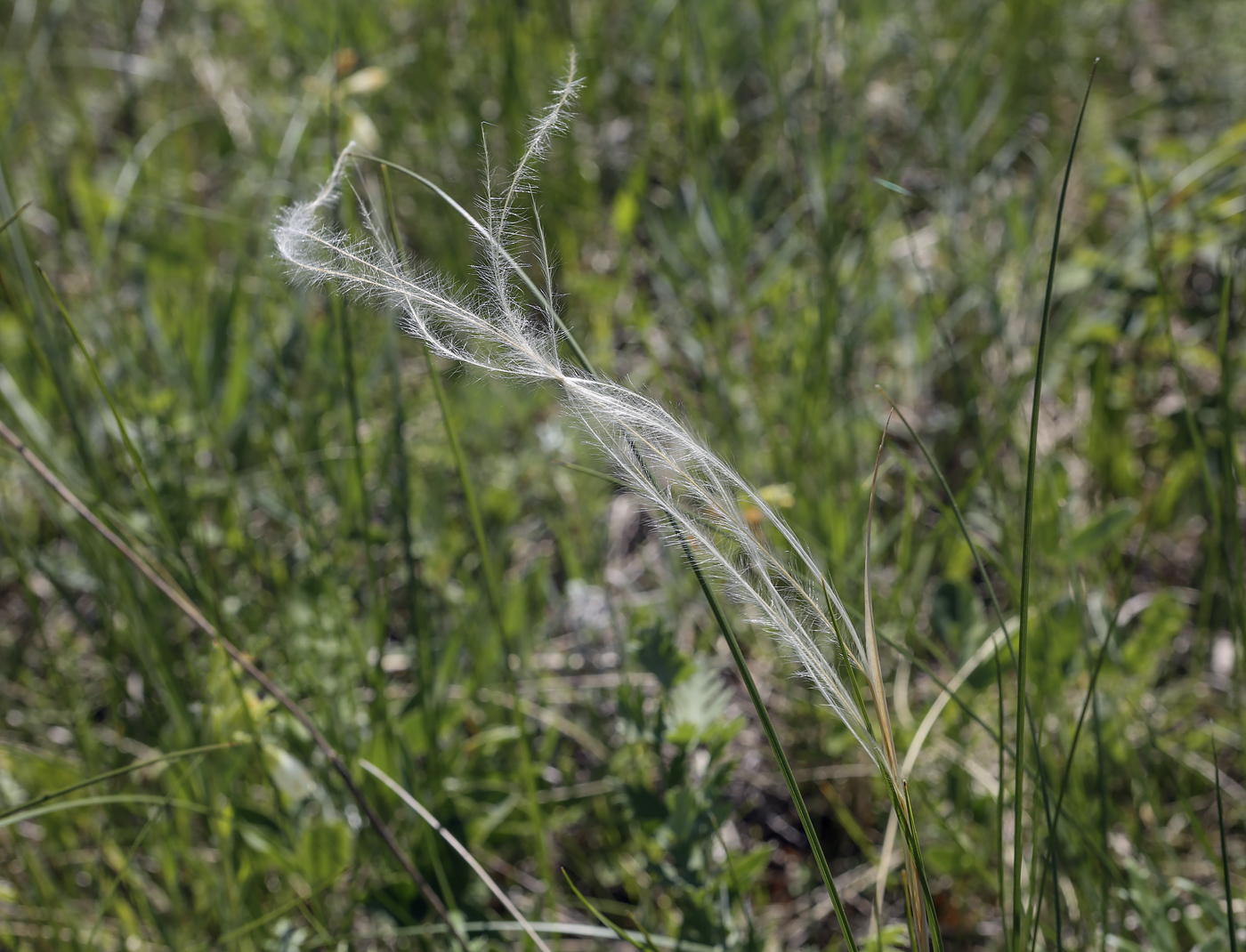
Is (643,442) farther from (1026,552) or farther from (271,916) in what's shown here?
(271,916)

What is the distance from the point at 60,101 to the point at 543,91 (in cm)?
203

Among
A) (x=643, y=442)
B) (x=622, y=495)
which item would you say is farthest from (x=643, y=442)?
(x=622, y=495)

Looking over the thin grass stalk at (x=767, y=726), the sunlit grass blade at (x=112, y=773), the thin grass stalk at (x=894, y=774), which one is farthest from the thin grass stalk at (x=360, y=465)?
the thin grass stalk at (x=894, y=774)

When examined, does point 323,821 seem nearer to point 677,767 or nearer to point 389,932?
point 389,932

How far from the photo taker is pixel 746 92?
3.18m

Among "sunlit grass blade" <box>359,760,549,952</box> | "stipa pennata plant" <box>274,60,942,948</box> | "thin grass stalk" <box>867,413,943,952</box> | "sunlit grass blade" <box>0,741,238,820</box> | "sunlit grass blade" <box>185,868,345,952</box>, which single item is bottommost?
"sunlit grass blade" <box>185,868,345,952</box>

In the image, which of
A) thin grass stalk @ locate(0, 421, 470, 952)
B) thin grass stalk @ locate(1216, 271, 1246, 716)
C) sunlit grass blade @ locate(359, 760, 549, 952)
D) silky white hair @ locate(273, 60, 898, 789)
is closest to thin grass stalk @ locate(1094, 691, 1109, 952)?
thin grass stalk @ locate(1216, 271, 1246, 716)

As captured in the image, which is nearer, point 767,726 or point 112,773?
point 767,726

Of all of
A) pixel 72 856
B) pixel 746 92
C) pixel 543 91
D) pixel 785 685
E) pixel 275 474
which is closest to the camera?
pixel 72 856

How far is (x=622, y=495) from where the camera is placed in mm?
2205

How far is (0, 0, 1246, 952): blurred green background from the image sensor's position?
142 centimetres

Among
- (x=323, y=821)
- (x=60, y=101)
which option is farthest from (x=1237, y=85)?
(x=60, y=101)

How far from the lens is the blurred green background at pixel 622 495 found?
1417 millimetres

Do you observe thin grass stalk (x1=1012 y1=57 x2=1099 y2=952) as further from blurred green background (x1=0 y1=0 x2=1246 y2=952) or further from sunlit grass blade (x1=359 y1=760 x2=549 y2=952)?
sunlit grass blade (x1=359 y1=760 x2=549 y2=952)
